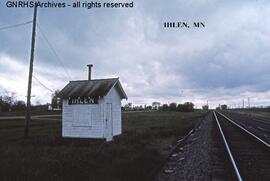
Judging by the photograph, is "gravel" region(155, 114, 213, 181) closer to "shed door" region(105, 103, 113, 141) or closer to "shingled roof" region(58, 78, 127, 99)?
"shed door" region(105, 103, 113, 141)

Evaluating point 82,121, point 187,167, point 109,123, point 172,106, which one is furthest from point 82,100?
point 172,106

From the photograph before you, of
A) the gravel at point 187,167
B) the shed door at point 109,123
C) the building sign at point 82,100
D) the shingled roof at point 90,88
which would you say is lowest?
the gravel at point 187,167

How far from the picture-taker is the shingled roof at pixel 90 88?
55.5 feet

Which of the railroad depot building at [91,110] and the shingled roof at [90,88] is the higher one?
the shingled roof at [90,88]

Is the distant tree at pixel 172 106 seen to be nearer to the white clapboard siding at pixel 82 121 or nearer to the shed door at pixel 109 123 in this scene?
the shed door at pixel 109 123

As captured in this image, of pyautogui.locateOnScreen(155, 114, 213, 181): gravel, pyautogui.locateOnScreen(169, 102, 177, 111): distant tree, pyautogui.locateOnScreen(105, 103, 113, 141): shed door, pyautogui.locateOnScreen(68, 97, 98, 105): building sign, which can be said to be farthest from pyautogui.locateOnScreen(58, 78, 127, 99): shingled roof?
pyautogui.locateOnScreen(169, 102, 177, 111): distant tree

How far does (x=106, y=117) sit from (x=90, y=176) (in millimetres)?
9352

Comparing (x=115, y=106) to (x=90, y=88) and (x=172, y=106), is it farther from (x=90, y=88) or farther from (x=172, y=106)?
(x=172, y=106)

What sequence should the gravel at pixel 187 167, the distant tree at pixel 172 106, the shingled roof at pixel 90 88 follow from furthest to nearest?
the distant tree at pixel 172 106, the shingled roof at pixel 90 88, the gravel at pixel 187 167

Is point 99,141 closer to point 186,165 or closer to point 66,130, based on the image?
point 66,130

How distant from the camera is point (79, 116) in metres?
17.1

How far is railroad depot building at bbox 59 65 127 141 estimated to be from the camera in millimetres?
16531

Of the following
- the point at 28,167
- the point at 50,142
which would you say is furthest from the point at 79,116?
the point at 28,167

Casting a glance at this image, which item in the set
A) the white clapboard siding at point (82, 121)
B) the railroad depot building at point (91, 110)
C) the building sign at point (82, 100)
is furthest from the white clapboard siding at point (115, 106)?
the white clapboard siding at point (82, 121)
